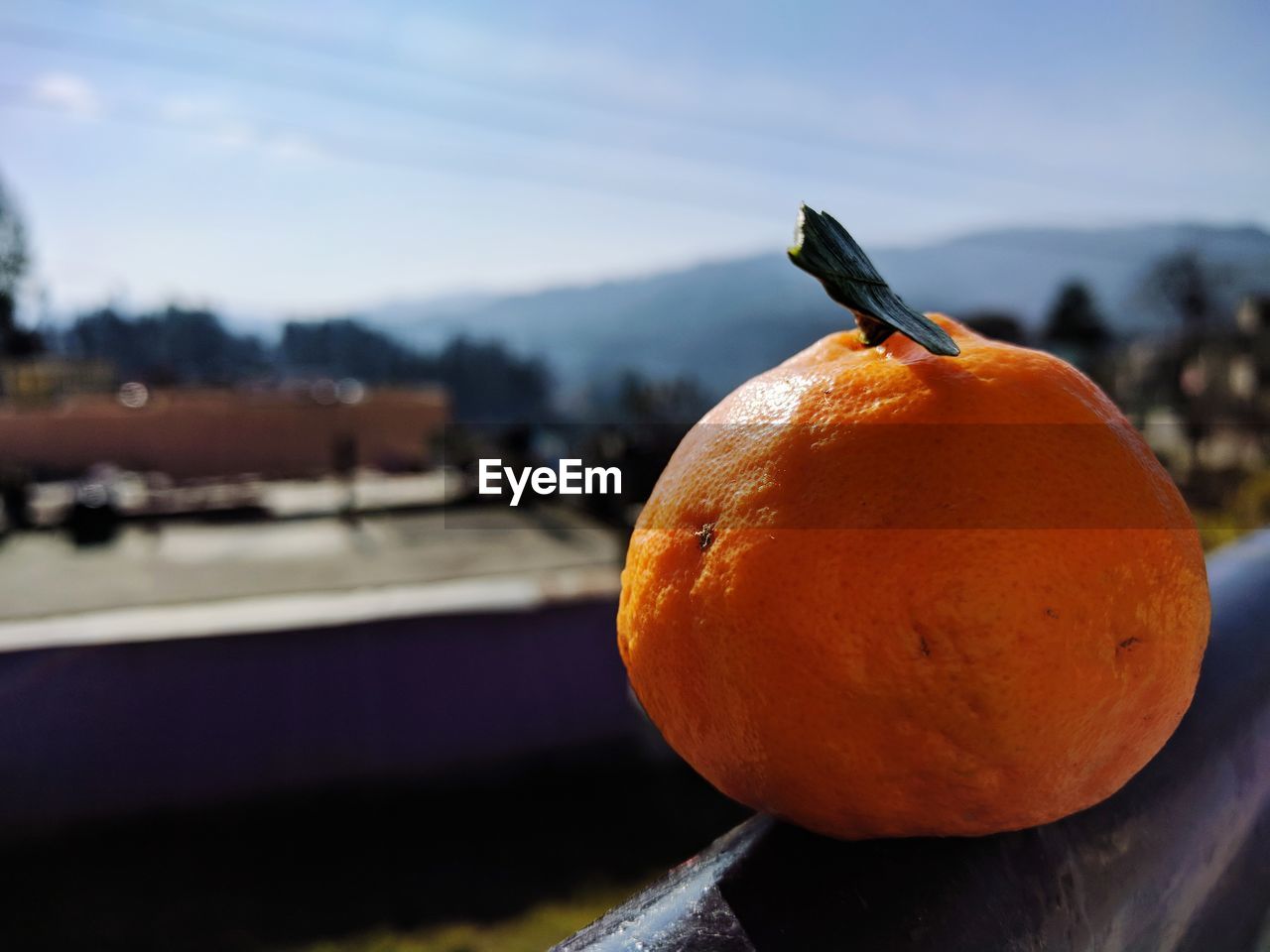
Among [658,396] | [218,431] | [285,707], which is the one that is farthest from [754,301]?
[285,707]

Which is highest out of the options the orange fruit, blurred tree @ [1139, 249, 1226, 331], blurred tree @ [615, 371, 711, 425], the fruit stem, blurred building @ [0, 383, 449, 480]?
blurred tree @ [1139, 249, 1226, 331]

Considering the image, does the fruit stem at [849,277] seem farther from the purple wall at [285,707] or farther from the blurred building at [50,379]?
the blurred building at [50,379]

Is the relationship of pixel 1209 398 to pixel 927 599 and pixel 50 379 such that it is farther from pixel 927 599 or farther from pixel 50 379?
pixel 50 379

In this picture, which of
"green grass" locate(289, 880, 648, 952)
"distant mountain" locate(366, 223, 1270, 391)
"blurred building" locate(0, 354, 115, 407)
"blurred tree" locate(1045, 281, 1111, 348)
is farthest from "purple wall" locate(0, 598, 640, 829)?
"blurred tree" locate(1045, 281, 1111, 348)

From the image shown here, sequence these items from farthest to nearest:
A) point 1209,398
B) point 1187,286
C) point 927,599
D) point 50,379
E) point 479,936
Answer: point 50,379 → point 1187,286 → point 1209,398 → point 479,936 → point 927,599

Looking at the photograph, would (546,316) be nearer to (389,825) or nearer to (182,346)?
(182,346)

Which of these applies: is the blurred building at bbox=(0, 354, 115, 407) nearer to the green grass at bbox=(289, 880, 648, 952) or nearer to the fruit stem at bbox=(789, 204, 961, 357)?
the green grass at bbox=(289, 880, 648, 952)

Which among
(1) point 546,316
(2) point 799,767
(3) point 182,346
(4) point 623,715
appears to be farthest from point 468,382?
(2) point 799,767
